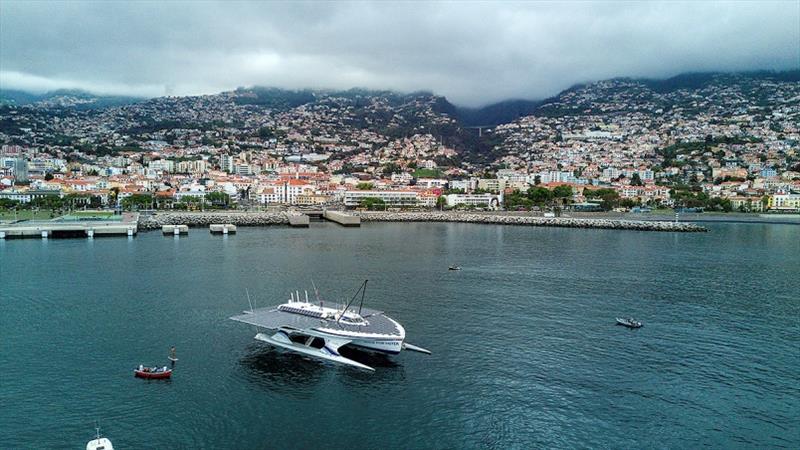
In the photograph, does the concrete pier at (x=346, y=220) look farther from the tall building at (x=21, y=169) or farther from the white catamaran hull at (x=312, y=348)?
the tall building at (x=21, y=169)

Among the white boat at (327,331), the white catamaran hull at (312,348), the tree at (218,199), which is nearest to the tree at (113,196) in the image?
the tree at (218,199)

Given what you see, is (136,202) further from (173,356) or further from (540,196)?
(173,356)

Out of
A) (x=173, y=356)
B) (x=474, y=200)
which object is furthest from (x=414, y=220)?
(x=173, y=356)

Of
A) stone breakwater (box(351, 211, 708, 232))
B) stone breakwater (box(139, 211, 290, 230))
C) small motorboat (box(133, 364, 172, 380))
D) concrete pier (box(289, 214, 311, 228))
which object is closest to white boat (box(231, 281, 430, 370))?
small motorboat (box(133, 364, 172, 380))

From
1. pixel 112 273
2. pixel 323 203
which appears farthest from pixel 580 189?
pixel 112 273

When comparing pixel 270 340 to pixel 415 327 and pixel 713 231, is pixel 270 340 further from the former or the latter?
pixel 713 231

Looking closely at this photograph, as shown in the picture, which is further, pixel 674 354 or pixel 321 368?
pixel 674 354
